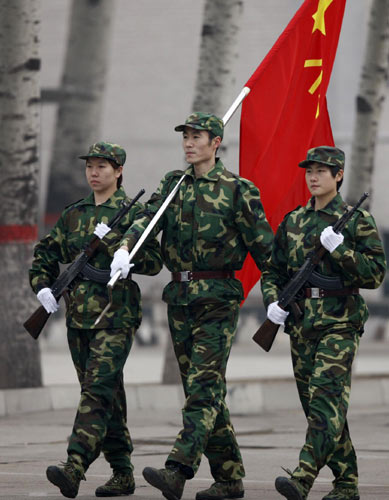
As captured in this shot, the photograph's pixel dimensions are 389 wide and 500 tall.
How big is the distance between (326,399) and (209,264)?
1.00 m

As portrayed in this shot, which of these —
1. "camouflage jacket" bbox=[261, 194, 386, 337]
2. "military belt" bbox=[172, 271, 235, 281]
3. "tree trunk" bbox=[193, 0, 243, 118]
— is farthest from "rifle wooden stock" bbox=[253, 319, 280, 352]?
"tree trunk" bbox=[193, 0, 243, 118]

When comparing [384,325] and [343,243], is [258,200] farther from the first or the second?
[384,325]

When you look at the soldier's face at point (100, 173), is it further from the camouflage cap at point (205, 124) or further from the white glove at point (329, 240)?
the white glove at point (329, 240)

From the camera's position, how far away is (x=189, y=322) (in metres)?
8.27

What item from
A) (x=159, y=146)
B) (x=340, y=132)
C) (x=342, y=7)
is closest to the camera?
(x=342, y=7)

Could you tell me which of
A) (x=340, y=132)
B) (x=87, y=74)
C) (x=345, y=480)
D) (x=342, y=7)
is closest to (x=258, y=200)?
(x=345, y=480)

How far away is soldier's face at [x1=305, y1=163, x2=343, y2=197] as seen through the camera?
820 cm

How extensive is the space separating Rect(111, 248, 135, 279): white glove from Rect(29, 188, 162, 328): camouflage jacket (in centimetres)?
29

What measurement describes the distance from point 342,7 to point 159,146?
29.5 metres

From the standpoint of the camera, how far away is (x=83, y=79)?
76.0ft

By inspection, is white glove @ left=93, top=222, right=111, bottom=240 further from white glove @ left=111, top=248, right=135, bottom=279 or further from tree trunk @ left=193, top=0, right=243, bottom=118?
tree trunk @ left=193, top=0, right=243, bottom=118

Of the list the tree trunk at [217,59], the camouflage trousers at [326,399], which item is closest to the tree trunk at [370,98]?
the tree trunk at [217,59]

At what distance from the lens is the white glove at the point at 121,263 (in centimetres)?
808

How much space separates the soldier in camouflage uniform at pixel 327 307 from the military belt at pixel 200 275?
225 millimetres
